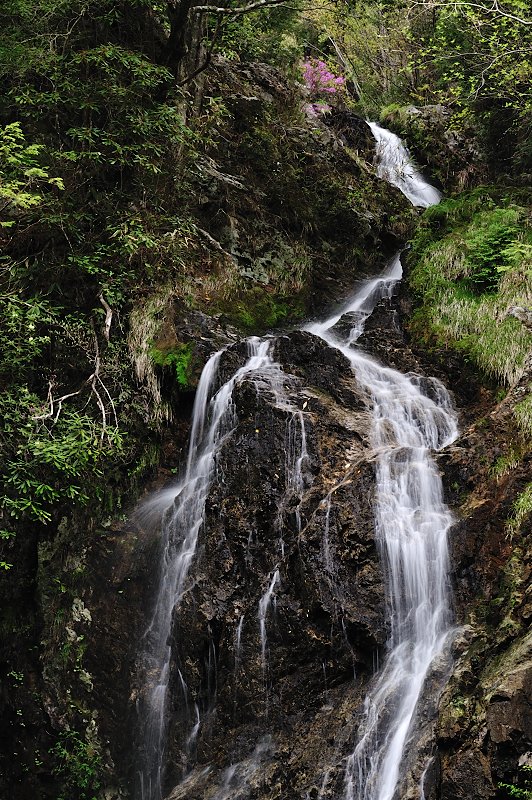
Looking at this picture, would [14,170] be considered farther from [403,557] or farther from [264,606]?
[403,557]

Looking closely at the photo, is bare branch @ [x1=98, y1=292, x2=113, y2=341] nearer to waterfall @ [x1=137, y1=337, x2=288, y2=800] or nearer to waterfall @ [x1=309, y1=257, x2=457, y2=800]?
waterfall @ [x1=137, y1=337, x2=288, y2=800]

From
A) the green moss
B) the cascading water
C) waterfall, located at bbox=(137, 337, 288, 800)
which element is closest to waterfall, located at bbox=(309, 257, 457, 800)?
the cascading water

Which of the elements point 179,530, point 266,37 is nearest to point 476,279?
point 179,530

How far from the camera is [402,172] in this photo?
16.8 metres

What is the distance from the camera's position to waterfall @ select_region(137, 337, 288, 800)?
6.90m

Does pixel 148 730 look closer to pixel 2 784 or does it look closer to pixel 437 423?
pixel 2 784

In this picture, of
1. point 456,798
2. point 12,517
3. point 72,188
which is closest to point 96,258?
point 72,188

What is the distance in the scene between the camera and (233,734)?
6297 millimetres

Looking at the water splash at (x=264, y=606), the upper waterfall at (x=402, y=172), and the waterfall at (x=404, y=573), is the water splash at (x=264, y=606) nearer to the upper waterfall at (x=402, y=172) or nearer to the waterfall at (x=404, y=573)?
the waterfall at (x=404, y=573)

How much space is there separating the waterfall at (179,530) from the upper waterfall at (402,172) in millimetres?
9209

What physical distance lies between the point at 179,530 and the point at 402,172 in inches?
508

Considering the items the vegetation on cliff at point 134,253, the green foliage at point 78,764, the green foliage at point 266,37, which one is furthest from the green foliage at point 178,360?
the green foliage at point 266,37

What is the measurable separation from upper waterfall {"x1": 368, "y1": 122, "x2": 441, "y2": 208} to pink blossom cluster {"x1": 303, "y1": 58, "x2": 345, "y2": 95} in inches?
78.9

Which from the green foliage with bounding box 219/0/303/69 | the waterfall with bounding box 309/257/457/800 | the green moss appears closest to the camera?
the waterfall with bounding box 309/257/457/800
